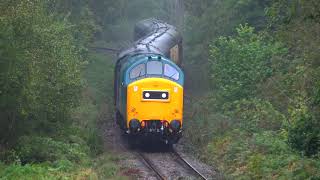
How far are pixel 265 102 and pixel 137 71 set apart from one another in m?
4.84

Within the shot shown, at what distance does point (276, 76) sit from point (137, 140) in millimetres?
6093

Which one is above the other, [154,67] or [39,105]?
[154,67]

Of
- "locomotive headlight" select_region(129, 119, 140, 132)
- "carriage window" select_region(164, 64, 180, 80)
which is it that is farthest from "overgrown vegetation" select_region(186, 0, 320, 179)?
"carriage window" select_region(164, 64, 180, 80)

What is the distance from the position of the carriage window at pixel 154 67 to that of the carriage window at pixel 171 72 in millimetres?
213

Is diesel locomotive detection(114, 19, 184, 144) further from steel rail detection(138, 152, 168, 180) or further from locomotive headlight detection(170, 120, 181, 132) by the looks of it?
steel rail detection(138, 152, 168, 180)

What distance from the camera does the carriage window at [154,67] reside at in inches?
858

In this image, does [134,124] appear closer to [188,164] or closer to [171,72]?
[171,72]

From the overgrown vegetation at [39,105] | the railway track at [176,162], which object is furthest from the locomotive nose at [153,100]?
the overgrown vegetation at [39,105]

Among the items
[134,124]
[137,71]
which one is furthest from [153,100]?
[137,71]

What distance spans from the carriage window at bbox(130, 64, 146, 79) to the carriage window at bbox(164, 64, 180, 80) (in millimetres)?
771

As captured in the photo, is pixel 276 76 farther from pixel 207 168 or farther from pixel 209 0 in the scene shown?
pixel 209 0

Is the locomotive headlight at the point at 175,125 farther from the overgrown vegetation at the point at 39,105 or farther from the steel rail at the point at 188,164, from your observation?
the overgrown vegetation at the point at 39,105

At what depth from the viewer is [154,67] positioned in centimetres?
2191

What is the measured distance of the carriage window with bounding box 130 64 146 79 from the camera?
853 inches
